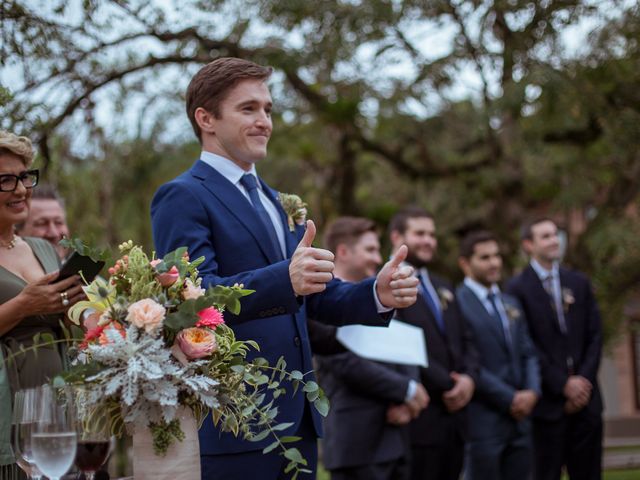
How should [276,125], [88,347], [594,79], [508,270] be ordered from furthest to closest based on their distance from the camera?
1. [276,125]
2. [508,270]
3. [594,79]
4. [88,347]

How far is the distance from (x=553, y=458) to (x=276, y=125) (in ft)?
22.8

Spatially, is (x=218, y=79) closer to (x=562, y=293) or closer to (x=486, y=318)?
(x=486, y=318)

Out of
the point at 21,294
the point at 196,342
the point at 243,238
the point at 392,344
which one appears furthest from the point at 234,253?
the point at 392,344

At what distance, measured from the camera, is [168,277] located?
8.80 ft

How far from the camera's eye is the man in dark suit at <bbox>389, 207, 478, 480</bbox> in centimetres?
670

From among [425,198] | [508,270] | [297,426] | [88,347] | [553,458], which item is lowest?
[553,458]


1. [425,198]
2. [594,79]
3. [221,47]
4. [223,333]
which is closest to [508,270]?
[594,79]

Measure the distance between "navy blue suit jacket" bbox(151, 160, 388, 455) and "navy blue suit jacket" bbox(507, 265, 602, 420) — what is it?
4417mm

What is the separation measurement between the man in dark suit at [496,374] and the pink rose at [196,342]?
190 inches

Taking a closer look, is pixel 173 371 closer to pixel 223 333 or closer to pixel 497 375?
pixel 223 333

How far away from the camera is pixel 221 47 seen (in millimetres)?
9117

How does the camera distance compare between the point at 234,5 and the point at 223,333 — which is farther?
the point at 234,5

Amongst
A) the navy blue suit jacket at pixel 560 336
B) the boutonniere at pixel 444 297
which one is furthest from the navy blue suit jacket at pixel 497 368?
the boutonniere at pixel 444 297

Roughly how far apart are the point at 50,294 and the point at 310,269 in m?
1.00
